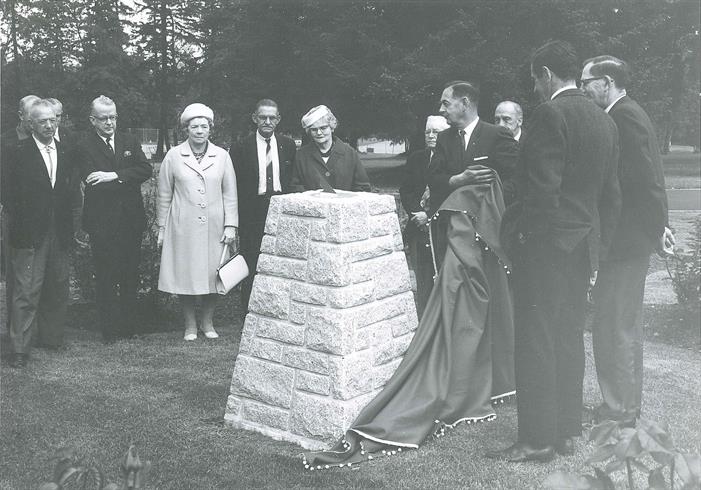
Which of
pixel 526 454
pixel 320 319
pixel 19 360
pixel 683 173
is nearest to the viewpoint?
pixel 526 454

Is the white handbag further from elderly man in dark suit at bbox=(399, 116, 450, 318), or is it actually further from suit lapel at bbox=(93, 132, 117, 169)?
suit lapel at bbox=(93, 132, 117, 169)

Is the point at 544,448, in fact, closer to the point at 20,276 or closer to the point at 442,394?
the point at 442,394

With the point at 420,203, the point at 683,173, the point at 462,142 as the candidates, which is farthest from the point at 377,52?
the point at 462,142

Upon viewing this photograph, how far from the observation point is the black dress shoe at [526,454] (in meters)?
4.41

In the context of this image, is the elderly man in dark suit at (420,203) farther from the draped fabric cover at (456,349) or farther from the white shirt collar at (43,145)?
the white shirt collar at (43,145)

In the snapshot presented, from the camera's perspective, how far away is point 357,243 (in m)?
4.77

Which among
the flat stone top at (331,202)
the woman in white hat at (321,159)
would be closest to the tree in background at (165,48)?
the woman in white hat at (321,159)

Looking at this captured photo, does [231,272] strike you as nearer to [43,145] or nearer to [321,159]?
[321,159]

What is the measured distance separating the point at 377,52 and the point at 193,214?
19482 mm

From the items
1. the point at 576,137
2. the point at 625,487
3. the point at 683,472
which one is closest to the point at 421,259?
the point at 576,137

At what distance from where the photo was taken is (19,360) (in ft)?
21.2

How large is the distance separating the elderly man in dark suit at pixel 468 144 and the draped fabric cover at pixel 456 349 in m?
0.22

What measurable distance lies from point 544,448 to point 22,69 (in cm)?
2206

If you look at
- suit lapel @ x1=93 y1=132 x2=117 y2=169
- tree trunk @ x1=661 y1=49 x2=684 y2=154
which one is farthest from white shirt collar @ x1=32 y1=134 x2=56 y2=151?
tree trunk @ x1=661 y1=49 x2=684 y2=154
